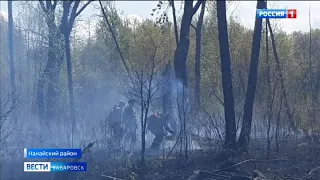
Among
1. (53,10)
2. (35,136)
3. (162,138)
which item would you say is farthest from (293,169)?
(53,10)

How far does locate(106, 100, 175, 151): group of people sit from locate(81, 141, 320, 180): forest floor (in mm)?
1743

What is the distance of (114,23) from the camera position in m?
25.5

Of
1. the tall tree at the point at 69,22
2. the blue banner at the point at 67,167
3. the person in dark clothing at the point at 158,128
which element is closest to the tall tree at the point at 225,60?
the person in dark clothing at the point at 158,128

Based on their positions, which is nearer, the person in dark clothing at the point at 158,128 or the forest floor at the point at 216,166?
the forest floor at the point at 216,166

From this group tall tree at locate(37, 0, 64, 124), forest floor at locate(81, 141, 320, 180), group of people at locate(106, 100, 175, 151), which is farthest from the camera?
tall tree at locate(37, 0, 64, 124)

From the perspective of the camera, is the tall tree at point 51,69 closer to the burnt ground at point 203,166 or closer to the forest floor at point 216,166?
the burnt ground at point 203,166

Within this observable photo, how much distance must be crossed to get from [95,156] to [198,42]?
1178 centimetres

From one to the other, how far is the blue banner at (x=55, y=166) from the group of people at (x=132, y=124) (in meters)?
1.79

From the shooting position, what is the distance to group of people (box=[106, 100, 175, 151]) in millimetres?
17000

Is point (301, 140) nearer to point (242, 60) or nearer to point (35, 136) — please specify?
point (35, 136)

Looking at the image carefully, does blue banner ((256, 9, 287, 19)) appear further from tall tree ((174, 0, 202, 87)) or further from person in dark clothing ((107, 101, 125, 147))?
person in dark clothing ((107, 101, 125, 147))

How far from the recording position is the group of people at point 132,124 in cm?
1700

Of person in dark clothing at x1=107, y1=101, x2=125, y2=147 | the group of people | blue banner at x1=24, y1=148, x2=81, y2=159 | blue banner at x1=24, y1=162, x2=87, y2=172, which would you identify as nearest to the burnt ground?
blue banner at x1=24, y1=162, x2=87, y2=172

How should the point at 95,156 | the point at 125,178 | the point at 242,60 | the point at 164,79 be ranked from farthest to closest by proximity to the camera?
1. the point at 242,60
2. the point at 164,79
3. the point at 95,156
4. the point at 125,178
